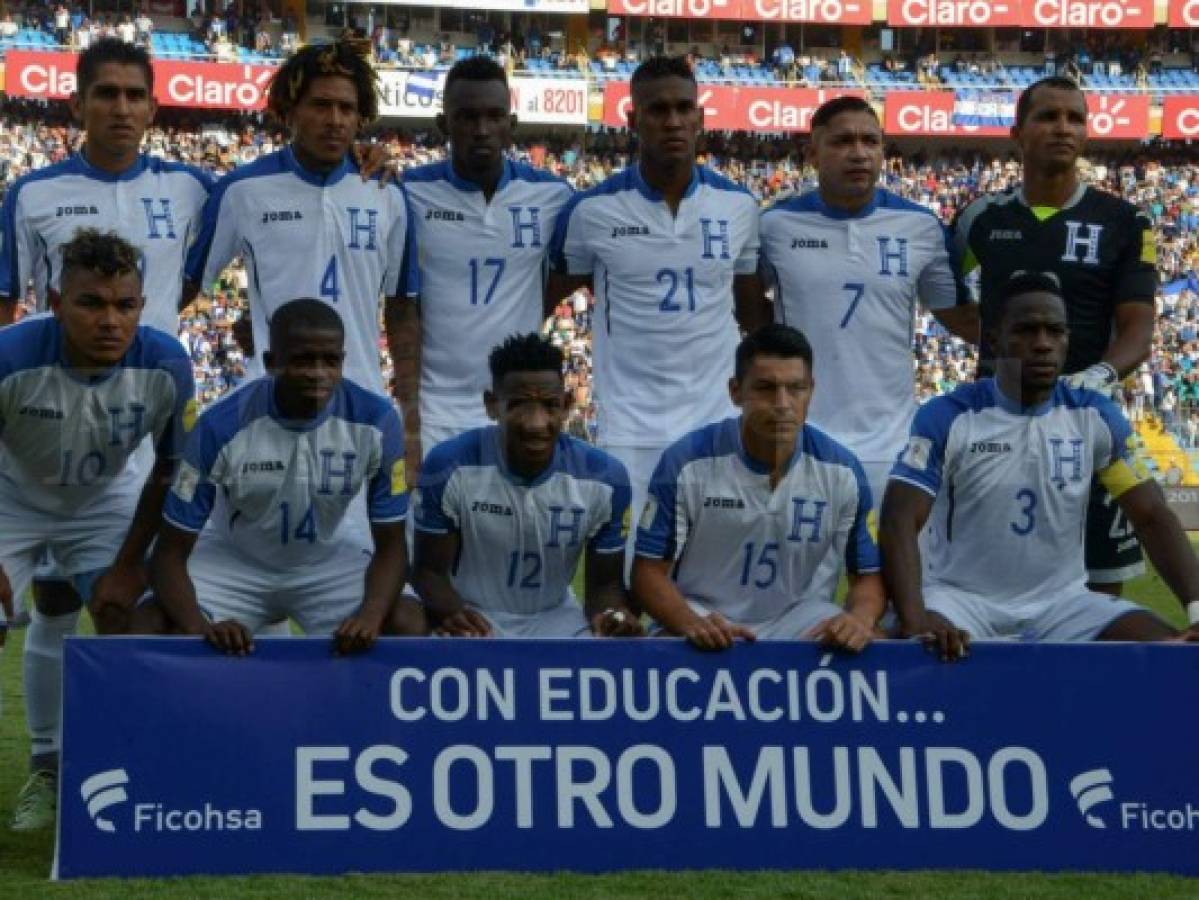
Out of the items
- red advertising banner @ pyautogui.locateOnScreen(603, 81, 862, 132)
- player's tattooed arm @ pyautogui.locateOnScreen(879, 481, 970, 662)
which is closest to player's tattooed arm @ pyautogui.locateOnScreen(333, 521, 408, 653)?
player's tattooed arm @ pyautogui.locateOnScreen(879, 481, 970, 662)

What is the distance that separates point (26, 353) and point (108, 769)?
1358 millimetres

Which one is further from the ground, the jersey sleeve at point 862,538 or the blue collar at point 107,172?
the blue collar at point 107,172

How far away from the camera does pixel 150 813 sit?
430 cm

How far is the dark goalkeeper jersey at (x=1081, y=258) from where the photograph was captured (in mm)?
5645

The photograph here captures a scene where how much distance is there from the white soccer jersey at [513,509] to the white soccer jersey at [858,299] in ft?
3.41

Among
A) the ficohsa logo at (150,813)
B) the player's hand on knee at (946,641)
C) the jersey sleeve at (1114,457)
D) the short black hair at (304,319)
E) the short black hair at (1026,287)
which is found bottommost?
the ficohsa logo at (150,813)

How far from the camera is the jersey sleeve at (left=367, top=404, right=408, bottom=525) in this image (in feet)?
16.4

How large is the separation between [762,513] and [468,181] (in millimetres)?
1720

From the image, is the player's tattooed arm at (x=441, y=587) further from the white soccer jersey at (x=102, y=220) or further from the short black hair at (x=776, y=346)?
the white soccer jersey at (x=102, y=220)

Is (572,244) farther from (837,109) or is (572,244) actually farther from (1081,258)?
(1081,258)

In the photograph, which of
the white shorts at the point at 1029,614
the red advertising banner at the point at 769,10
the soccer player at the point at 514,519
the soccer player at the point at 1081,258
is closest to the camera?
the white shorts at the point at 1029,614

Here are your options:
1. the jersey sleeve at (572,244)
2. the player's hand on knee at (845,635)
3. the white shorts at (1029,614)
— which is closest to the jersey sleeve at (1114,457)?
the white shorts at (1029,614)

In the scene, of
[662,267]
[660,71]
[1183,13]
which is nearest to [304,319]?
[662,267]

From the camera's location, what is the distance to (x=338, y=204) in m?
5.69
